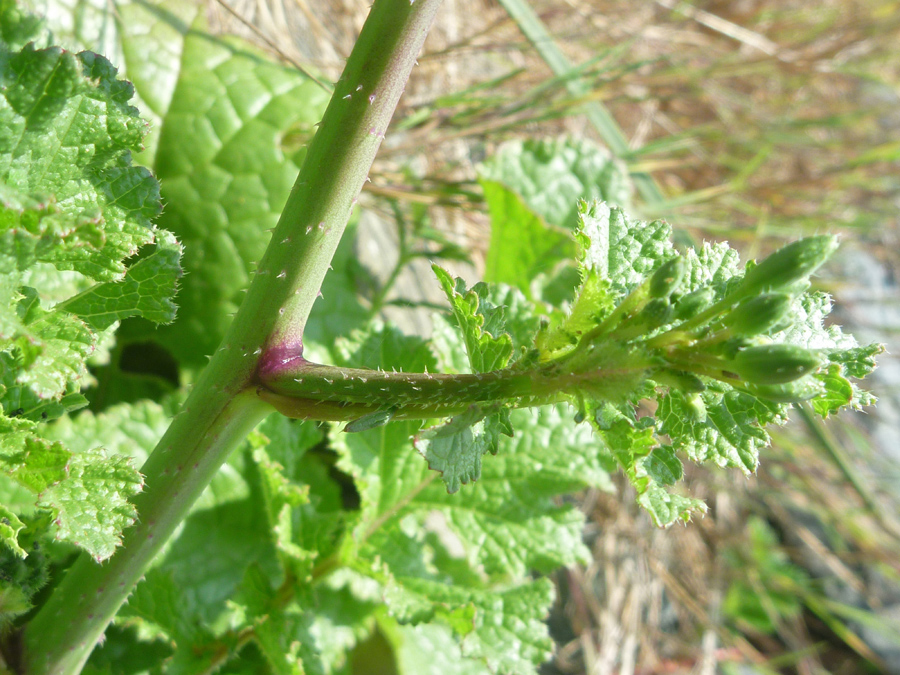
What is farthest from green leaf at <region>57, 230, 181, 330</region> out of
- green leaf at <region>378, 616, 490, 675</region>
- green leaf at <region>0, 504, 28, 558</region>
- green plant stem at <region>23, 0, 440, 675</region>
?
green leaf at <region>378, 616, 490, 675</region>

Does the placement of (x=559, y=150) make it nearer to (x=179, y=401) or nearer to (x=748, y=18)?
(x=179, y=401)

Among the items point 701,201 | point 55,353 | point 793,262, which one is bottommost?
point 55,353

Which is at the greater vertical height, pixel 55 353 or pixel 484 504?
pixel 484 504

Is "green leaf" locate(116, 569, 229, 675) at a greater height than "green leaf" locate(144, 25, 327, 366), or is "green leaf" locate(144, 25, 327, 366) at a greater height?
"green leaf" locate(144, 25, 327, 366)

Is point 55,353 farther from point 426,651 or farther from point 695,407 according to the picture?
point 426,651

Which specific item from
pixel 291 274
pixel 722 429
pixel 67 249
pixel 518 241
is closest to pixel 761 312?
pixel 722 429

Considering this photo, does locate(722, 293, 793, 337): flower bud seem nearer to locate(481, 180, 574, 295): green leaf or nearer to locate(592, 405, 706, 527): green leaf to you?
locate(592, 405, 706, 527): green leaf

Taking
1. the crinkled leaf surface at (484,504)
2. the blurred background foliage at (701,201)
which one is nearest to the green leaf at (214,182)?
the blurred background foliage at (701,201)
